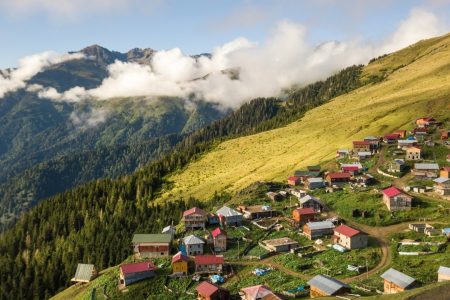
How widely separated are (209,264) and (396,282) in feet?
126

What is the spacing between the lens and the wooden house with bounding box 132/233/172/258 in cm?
11150

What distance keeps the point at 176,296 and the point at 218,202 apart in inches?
2758

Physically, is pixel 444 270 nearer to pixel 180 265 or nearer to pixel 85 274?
pixel 180 265

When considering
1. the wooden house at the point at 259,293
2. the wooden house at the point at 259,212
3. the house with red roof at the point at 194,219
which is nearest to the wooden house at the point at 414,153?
the wooden house at the point at 259,212

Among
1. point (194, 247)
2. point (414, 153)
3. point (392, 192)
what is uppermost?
point (414, 153)

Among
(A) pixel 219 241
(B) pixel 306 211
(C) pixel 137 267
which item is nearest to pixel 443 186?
(B) pixel 306 211

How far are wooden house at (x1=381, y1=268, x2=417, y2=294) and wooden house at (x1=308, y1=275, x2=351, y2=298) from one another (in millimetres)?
7006

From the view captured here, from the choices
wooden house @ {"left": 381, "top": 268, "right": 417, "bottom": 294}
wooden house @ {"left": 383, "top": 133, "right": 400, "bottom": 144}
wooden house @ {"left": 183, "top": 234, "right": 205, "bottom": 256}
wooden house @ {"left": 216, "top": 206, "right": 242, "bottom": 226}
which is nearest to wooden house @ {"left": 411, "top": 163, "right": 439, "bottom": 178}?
wooden house @ {"left": 383, "top": 133, "right": 400, "bottom": 144}

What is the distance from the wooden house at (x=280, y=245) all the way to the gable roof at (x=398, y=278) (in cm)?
2806

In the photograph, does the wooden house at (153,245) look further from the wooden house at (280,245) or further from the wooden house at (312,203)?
the wooden house at (312,203)

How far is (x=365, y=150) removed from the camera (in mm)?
173875

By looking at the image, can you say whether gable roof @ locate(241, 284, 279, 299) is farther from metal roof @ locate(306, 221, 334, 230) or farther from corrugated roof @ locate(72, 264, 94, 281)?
corrugated roof @ locate(72, 264, 94, 281)

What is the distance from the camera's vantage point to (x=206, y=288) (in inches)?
3415

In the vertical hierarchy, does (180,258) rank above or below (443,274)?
below
